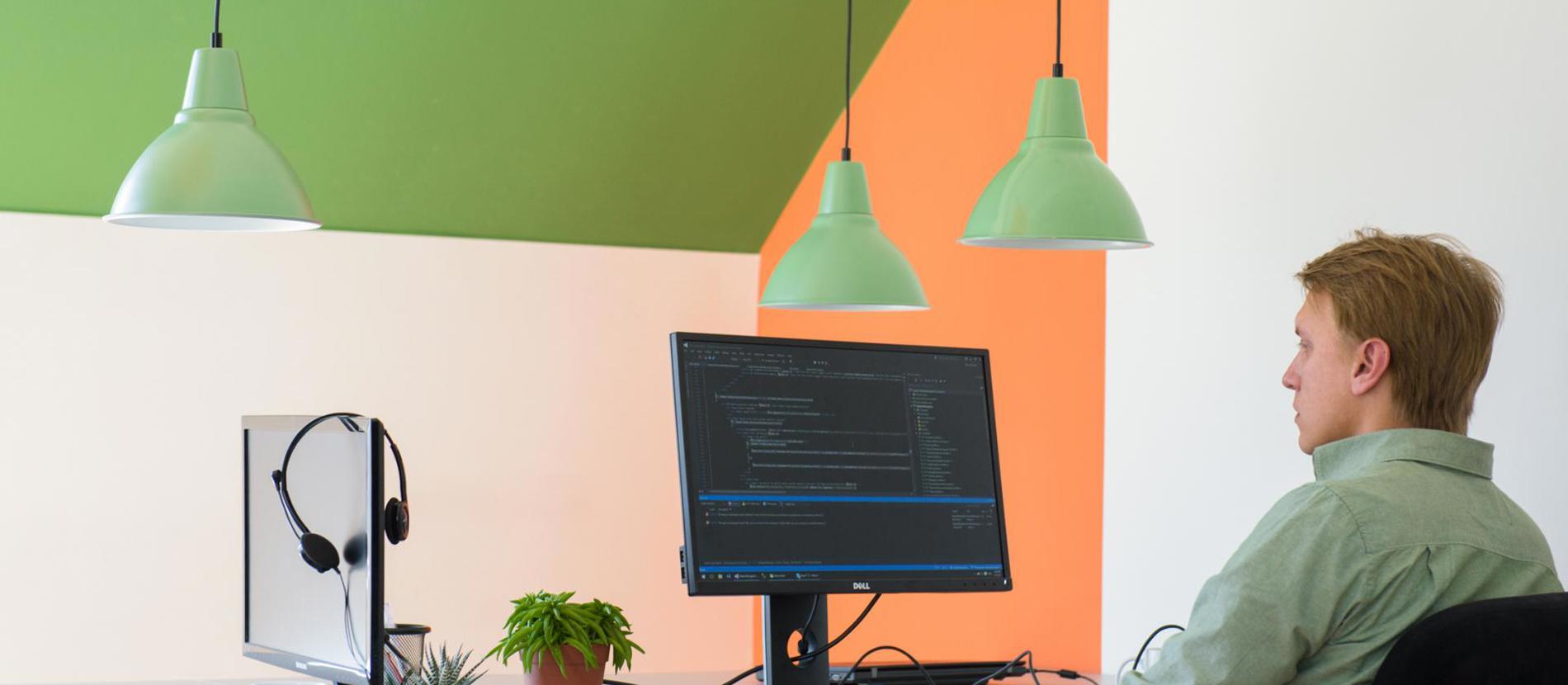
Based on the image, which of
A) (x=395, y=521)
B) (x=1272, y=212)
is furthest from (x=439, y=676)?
(x=1272, y=212)

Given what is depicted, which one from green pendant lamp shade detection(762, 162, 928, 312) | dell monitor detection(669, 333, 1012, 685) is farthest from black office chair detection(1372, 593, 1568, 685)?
green pendant lamp shade detection(762, 162, 928, 312)

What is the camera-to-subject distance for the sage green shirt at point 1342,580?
1656 mm

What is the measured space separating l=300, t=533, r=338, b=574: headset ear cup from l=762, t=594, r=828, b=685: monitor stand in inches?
23.5

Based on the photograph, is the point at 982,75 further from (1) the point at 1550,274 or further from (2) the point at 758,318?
(1) the point at 1550,274

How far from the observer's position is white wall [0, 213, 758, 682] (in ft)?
13.9

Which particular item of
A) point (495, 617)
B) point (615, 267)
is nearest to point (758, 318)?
point (615, 267)

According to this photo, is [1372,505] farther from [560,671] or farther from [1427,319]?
[560,671]

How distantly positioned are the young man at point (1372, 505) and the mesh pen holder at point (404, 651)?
1.02 metres

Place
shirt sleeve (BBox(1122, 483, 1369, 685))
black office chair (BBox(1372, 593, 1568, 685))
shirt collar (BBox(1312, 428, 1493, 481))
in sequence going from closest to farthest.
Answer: black office chair (BBox(1372, 593, 1568, 685)), shirt sleeve (BBox(1122, 483, 1369, 685)), shirt collar (BBox(1312, 428, 1493, 481))

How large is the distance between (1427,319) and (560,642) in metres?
1.25

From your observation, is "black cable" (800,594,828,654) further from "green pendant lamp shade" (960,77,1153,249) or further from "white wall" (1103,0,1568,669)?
"white wall" (1103,0,1568,669)

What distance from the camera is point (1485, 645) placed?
151 cm

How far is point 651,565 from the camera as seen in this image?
5023 mm

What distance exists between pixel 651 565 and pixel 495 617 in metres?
0.55
